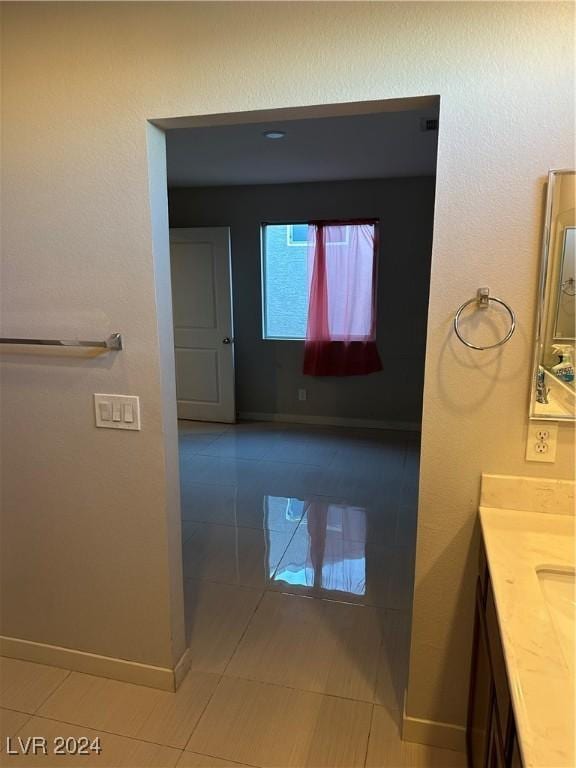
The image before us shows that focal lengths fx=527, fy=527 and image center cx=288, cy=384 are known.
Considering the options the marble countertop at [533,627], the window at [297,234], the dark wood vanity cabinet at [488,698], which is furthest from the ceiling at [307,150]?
the dark wood vanity cabinet at [488,698]

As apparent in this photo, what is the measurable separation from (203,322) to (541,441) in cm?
419

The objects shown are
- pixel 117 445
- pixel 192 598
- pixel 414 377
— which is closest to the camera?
pixel 117 445

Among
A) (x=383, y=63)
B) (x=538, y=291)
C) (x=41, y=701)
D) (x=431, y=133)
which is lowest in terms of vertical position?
(x=41, y=701)

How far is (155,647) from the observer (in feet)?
6.48

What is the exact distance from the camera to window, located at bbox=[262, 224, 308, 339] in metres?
5.15

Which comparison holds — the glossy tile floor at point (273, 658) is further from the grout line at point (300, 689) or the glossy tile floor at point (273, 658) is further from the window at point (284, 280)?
the window at point (284, 280)

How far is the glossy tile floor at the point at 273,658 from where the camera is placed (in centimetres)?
173

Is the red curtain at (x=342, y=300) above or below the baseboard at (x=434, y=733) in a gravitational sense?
above

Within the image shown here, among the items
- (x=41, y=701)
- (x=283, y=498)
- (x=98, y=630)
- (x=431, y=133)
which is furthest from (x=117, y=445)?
(x=431, y=133)

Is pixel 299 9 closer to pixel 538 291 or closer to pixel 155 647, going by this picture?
pixel 538 291

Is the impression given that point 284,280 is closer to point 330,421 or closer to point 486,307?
point 330,421

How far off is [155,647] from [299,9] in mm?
2139

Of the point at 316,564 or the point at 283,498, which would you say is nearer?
the point at 316,564

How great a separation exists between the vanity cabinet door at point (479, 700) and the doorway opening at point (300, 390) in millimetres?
415
